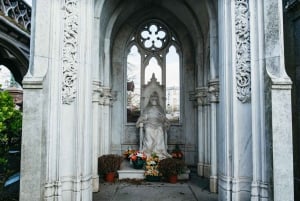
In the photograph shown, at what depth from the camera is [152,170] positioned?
24.0ft

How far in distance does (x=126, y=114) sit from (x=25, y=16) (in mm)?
4728

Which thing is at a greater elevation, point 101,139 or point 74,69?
point 74,69

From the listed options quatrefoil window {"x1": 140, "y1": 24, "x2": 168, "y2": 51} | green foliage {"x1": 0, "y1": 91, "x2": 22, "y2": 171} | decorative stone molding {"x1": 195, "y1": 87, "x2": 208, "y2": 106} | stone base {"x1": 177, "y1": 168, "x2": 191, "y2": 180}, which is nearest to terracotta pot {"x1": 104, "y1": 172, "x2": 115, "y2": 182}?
stone base {"x1": 177, "y1": 168, "x2": 191, "y2": 180}

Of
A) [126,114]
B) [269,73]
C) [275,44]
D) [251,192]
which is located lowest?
[251,192]

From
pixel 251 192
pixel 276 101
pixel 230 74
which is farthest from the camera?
pixel 230 74

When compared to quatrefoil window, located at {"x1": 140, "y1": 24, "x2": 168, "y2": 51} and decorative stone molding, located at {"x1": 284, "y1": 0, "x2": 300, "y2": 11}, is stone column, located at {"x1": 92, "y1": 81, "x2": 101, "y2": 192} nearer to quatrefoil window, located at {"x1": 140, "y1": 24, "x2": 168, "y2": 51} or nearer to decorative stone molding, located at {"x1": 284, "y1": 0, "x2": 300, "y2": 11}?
quatrefoil window, located at {"x1": 140, "y1": 24, "x2": 168, "y2": 51}

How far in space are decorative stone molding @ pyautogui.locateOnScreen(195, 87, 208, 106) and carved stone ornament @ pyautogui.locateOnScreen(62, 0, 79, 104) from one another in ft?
14.9

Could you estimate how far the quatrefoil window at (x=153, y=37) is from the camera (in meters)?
9.70

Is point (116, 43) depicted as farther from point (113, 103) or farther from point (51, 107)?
point (51, 107)

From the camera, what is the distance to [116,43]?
9.41 metres

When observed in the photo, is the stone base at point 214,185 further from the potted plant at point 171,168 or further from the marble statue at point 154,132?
the marble statue at point 154,132

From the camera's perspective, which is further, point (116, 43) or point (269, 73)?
point (116, 43)

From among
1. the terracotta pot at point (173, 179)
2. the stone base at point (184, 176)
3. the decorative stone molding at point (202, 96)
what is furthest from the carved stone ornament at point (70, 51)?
the decorative stone molding at point (202, 96)

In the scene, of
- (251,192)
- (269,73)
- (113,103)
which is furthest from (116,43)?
(251,192)
